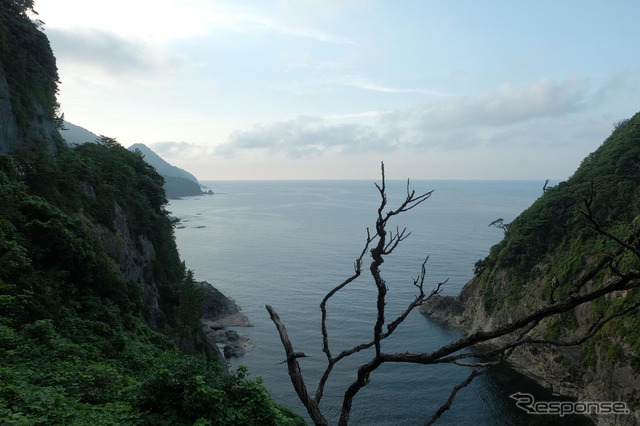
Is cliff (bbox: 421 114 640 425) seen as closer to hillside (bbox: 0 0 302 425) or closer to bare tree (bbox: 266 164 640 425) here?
hillside (bbox: 0 0 302 425)

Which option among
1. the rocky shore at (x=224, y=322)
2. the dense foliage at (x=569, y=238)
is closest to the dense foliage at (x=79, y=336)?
the rocky shore at (x=224, y=322)

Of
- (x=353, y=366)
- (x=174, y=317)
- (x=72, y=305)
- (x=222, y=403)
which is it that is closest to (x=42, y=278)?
(x=72, y=305)

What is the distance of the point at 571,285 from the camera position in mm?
36750

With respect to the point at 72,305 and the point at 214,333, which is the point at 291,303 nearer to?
the point at 214,333

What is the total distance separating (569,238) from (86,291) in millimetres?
64200

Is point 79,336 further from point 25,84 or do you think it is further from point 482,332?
point 25,84

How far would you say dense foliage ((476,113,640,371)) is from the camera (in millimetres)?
52438

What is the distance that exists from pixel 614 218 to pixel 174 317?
196 ft

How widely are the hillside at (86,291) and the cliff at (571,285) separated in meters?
36.9

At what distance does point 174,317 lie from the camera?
4722 cm

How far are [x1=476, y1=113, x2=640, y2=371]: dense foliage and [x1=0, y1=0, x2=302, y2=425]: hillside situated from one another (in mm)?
45828

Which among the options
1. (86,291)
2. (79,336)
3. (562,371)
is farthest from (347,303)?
(79,336)

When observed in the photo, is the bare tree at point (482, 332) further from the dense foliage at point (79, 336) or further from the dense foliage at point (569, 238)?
the dense foliage at point (569, 238)

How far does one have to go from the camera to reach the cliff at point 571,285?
143 ft
